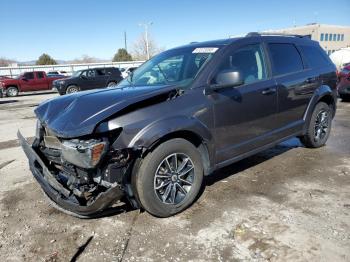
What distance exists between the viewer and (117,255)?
121 inches

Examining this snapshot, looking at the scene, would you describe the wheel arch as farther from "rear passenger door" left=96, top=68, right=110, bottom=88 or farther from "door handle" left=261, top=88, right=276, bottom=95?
"rear passenger door" left=96, top=68, right=110, bottom=88

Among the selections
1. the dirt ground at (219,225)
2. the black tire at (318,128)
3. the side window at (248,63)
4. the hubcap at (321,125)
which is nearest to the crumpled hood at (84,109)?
the side window at (248,63)

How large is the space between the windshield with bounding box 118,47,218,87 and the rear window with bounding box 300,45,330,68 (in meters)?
2.14

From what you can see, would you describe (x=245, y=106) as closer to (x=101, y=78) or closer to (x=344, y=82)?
(x=344, y=82)

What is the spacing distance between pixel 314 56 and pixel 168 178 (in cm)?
369

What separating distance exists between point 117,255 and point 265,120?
2.67 metres

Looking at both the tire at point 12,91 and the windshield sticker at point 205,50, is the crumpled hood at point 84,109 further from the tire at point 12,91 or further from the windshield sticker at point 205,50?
the tire at point 12,91

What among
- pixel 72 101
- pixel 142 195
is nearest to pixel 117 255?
pixel 142 195

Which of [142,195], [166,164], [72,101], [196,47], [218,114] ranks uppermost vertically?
[196,47]

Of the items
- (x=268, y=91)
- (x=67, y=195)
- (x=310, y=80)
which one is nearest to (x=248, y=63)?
(x=268, y=91)

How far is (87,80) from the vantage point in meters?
20.6

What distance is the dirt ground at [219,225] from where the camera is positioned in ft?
10.1

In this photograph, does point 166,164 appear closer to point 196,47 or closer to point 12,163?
point 196,47

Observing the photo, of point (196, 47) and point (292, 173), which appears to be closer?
point (196, 47)
